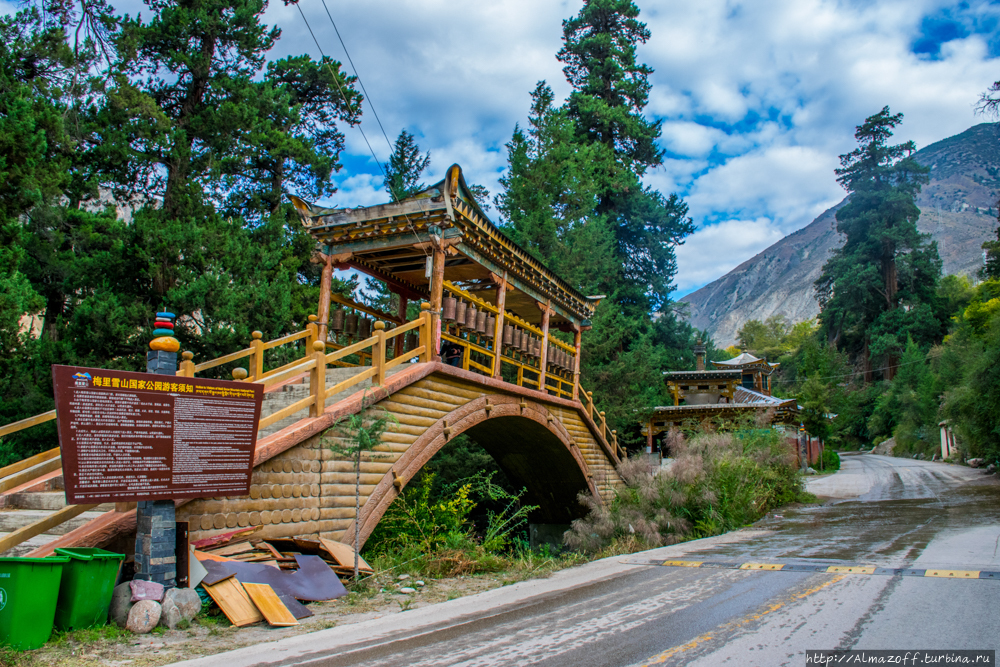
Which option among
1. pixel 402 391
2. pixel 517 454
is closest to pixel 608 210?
pixel 517 454

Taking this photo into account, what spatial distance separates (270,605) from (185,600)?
701 mm

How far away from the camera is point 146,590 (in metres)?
5.12

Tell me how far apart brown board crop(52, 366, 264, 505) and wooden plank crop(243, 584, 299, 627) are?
2.90 ft

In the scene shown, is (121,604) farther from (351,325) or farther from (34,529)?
(351,325)

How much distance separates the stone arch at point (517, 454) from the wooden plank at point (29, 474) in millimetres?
3471

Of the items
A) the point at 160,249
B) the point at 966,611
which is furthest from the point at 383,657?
the point at 160,249

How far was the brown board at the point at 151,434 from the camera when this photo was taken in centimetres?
457

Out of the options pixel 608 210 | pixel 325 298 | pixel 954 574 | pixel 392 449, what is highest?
pixel 608 210

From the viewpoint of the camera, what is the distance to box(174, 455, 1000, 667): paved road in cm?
439

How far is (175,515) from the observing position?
18.3 ft

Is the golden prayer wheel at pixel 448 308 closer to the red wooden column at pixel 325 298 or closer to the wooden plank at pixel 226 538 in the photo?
the red wooden column at pixel 325 298

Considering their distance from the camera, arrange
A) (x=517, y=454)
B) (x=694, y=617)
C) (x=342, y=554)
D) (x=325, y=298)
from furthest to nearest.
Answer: (x=517, y=454) → (x=325, y=298) → (x=342, y=554) → (x=694, y=617)

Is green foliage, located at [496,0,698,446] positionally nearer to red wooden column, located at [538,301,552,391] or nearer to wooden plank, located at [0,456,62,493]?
red wooden column, located at [538,301,552,391]

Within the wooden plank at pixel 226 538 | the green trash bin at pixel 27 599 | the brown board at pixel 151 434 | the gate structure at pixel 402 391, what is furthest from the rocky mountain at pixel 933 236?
the green trash bin at pixel 27 599
